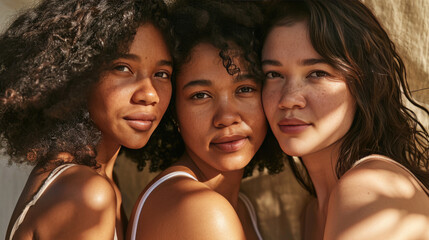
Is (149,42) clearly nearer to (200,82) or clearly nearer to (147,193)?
(200,82)

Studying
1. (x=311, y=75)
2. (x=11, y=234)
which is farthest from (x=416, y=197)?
(x=11, y=234)

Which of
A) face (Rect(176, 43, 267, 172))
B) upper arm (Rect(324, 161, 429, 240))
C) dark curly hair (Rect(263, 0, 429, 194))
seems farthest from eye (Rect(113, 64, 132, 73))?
upper arm (Rect(324, 161, 429, 240))

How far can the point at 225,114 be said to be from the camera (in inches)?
98.2

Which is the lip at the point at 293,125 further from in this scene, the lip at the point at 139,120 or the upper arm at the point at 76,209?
the upper arm at the point at 76,209

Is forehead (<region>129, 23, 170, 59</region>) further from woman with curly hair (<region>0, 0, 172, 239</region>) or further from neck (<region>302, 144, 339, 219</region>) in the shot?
neck (<region>302, 144, 339, 219</region>)

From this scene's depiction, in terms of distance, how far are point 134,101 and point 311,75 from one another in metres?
0.83

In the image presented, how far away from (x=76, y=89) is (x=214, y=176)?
0.86 meters

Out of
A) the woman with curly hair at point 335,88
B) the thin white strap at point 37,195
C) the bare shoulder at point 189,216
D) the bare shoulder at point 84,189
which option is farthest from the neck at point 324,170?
the thin white strap at point 37,195

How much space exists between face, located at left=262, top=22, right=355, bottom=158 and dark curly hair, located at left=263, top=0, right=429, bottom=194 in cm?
5

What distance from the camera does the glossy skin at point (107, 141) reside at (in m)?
2.11

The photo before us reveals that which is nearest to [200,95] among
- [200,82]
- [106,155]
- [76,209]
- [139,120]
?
[200,82]

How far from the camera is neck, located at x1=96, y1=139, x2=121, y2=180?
258 cm

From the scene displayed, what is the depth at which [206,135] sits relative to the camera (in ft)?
8.36

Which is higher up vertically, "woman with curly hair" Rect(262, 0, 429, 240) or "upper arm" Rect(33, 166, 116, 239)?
"woman with curly hair" Rect(262, 0, 429, 240)
